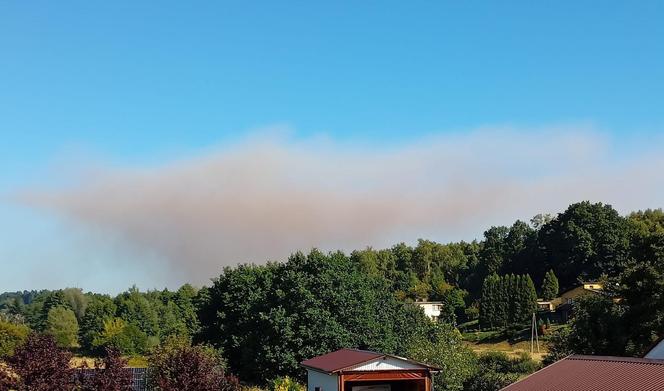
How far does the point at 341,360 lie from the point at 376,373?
78.8 inches

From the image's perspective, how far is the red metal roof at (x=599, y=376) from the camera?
1420cm

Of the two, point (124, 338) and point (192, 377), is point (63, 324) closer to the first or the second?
point (124, 338)

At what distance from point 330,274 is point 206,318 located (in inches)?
595

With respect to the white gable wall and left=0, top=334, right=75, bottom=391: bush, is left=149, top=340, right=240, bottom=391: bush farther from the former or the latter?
the white gable wall

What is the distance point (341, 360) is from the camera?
925 inches

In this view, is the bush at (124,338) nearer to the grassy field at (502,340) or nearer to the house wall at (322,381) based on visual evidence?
the grassy field at (502,340)

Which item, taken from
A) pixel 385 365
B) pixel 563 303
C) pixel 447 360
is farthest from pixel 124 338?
pixel 385 365

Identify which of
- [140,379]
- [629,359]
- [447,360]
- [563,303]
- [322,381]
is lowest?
[140,379]

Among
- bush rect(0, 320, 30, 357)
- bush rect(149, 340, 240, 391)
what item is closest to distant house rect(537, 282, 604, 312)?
bush rect(0, 320, 30, 357)

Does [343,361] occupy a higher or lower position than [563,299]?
lower

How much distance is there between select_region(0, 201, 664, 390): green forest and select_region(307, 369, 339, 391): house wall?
18.4ft

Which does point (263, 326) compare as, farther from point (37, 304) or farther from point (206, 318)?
point (37, 304)

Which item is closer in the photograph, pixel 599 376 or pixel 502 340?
pixel 599 376

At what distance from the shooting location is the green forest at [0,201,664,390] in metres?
28.4
